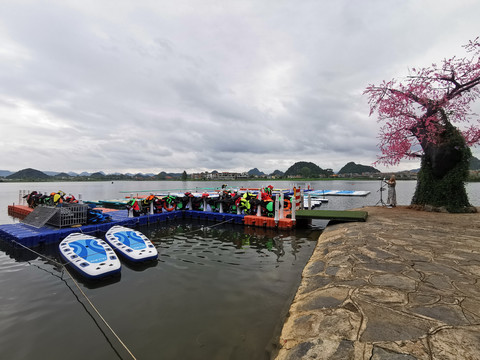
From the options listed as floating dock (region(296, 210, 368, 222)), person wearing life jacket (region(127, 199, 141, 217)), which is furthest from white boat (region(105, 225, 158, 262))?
floating dock (region(296, 210, 368, 222))

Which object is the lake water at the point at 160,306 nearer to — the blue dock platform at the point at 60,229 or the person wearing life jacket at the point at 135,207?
the blue dock platform at the point at 60,229

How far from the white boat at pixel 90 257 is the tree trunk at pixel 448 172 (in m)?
14.4

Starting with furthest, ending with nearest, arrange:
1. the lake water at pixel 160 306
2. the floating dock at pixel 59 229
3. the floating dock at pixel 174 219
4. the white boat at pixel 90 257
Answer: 1. the floating dock at pixel 174 219
2. the floating dock at pixel 59 229
3. the white boat at pixel 90 257
4. the lake water at pixel 160 306

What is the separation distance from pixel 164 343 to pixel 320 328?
2463 millimetres

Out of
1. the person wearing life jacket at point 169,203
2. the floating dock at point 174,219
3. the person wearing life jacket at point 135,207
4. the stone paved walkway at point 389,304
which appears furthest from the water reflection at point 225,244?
the stone paved walkway at point 389,304

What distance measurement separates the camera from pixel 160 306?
193 inches

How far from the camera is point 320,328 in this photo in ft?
9.65

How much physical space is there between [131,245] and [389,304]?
25.0ft

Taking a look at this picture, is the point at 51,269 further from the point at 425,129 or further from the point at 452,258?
the point at 425,129

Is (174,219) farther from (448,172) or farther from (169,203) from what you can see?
(448,172)

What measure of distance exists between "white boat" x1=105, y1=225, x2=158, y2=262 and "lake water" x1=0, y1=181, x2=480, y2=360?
377 millimetres

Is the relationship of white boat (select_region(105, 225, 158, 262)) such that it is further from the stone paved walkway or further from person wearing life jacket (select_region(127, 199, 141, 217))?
the stone paved walkway

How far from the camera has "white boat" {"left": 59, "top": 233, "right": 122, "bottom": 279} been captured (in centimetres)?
618

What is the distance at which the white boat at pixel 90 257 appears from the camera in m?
6.18
